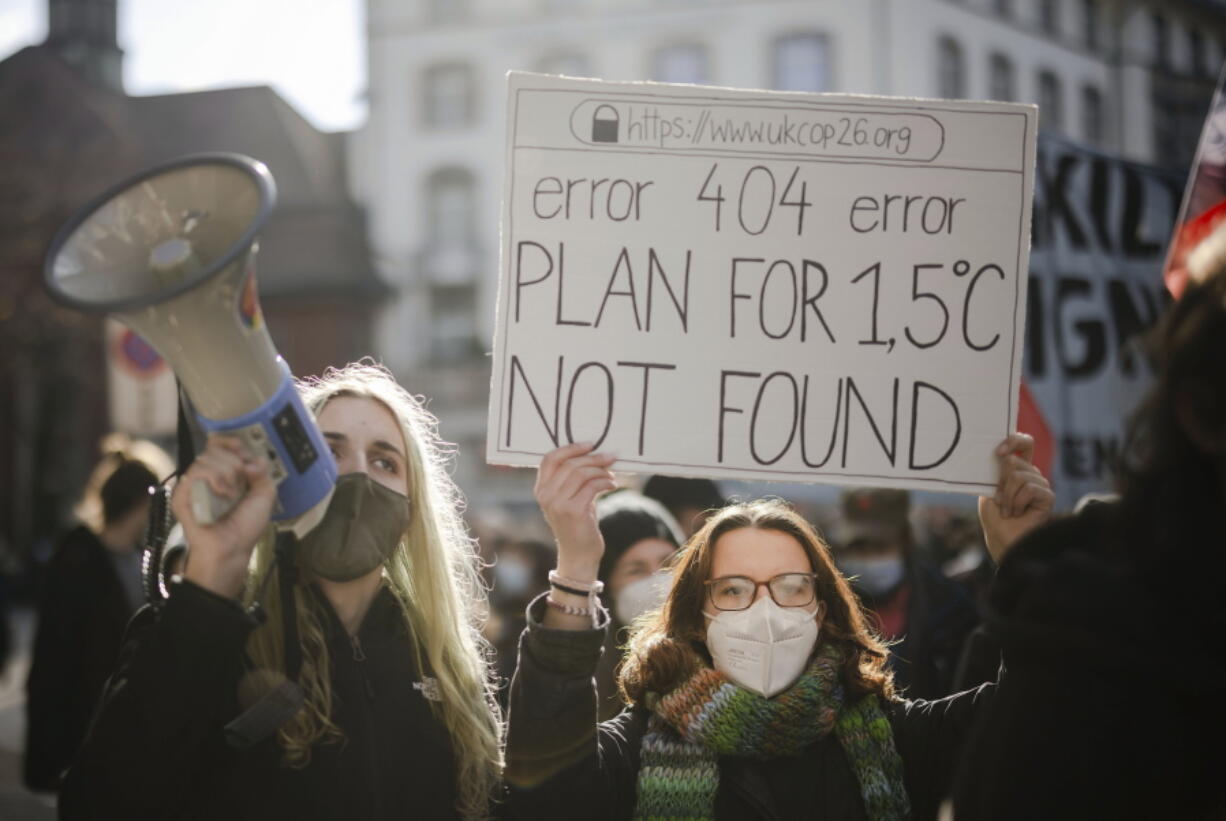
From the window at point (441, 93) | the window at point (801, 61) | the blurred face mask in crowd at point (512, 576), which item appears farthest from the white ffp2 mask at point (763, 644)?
the window at point (441, 93)

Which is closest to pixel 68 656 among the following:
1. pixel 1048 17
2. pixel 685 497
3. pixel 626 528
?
pixel 626 528

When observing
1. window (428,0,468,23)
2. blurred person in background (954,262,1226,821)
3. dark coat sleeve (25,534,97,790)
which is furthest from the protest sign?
window (428,0,468,23)

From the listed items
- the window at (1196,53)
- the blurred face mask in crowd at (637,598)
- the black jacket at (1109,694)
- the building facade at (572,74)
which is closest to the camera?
the black jacket at (1109,694)

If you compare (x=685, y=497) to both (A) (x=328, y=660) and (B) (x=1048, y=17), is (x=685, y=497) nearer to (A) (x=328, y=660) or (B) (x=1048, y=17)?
(A) (x=328, y=660)

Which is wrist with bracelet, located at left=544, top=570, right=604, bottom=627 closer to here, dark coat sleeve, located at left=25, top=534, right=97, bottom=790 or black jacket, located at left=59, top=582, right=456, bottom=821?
black jacket, located at left=59, top=582, right=456, bottom=821

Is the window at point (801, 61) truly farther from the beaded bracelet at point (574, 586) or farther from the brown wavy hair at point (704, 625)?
the beaded bracelet at point (574, 586)

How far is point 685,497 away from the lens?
180 inches

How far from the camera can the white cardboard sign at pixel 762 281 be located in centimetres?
246

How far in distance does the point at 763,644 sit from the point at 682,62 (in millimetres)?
25827

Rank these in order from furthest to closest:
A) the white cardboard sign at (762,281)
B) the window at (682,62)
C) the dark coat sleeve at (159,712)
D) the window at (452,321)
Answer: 1. the window at (452,321)
2. the window at (682,62)
3. the white cardboard sign at (762,281)
4. the dark coat sleeve at (159,712)

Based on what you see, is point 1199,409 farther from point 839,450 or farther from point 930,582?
point 930,582

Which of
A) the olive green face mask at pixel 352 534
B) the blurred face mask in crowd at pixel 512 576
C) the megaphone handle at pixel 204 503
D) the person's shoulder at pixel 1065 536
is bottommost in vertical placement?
the blurred face mask in crowd at pixel 512 576

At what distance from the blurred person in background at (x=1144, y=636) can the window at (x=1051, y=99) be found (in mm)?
29064

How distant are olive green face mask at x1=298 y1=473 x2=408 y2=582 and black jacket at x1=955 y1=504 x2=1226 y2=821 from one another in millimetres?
1269
